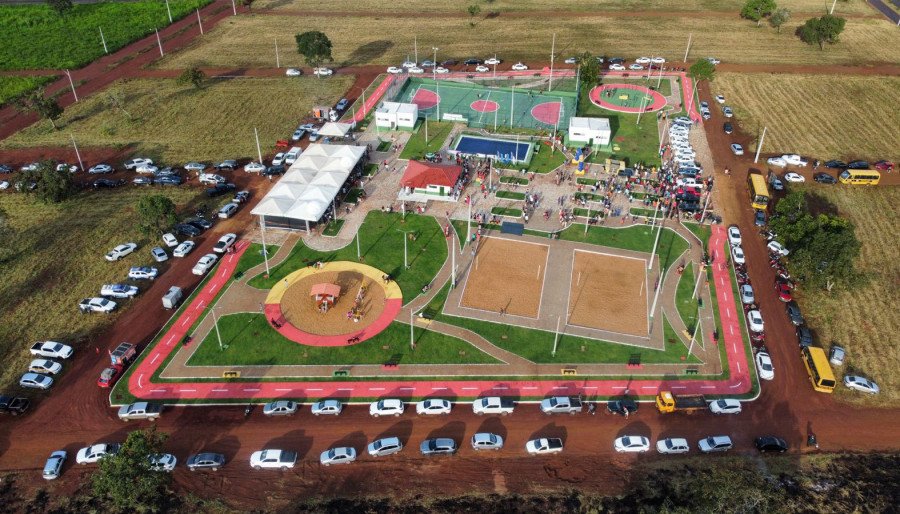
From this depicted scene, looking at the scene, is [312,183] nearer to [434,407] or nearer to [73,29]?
[434,407]

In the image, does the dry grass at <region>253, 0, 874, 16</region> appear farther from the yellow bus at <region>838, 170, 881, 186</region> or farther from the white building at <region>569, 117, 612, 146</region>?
the yellow bus at <region>838, 170, 881, 186</region>

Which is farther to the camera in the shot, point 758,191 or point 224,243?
point 758,191

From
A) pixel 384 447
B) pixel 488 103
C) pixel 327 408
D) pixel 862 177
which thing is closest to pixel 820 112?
pixel 862 177

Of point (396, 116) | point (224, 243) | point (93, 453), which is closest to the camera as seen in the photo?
point (93, 453)

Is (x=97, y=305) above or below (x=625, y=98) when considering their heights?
below

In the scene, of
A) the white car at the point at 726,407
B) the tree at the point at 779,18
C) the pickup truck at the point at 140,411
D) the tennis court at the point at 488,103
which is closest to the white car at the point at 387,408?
the pickup truck at the point at 140,411

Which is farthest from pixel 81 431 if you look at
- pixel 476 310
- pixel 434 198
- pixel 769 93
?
pixel 769 93
